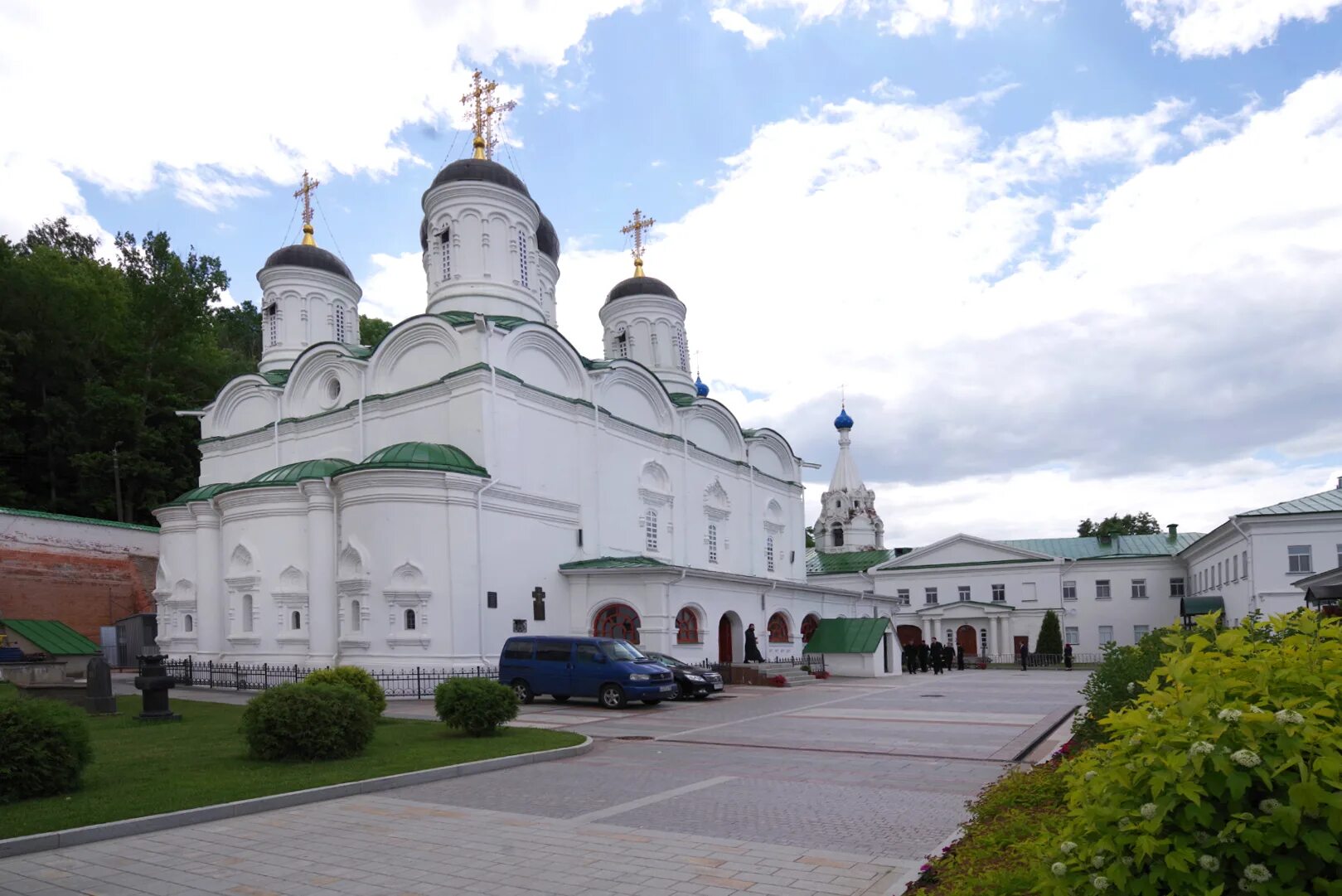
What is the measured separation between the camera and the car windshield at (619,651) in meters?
18.7

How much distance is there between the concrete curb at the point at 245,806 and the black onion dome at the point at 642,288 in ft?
97.0

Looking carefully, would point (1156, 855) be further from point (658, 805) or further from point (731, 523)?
point (731, 523)

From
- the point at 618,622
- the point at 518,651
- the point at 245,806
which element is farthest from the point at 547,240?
the point at 245,806

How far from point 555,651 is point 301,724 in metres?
8.77

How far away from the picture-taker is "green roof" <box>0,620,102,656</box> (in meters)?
18.5

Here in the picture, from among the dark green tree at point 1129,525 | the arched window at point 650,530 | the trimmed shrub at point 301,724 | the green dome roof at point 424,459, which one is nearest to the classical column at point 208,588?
the green dome roof at point 424,459

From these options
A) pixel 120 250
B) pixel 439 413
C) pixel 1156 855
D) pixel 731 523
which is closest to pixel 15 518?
pixel 439 413

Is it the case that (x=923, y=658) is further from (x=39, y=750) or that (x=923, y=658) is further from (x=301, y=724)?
(x=39, y=750)

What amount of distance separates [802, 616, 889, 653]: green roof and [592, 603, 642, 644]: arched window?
7.65m

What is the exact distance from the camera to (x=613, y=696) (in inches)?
725

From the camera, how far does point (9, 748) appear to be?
830 cm

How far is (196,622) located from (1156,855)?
2966 centimetres

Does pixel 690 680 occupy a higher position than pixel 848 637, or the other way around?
pixel 690 680

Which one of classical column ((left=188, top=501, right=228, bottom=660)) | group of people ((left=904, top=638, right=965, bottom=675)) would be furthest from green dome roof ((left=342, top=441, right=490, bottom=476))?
group of people ((left=904, top=638, right=965, bottom=675))
